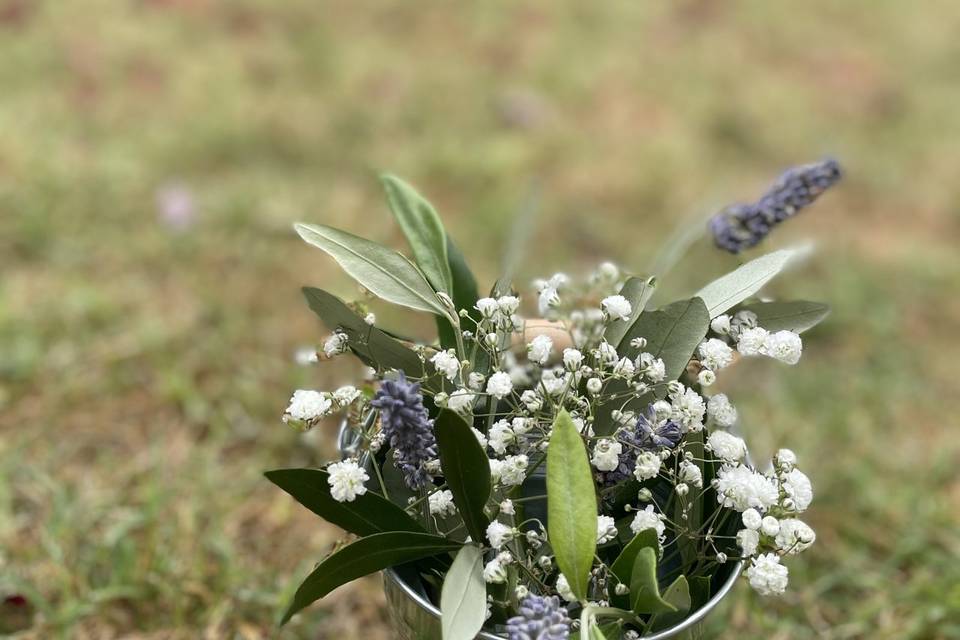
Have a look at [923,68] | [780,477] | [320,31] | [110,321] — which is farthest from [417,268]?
[923,68]

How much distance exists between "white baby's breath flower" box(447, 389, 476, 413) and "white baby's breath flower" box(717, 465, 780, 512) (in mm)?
192

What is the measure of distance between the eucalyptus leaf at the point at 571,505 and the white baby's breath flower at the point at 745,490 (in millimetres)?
103

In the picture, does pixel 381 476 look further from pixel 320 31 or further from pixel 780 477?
pixel 320 31

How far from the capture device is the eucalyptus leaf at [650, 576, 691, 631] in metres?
0.62

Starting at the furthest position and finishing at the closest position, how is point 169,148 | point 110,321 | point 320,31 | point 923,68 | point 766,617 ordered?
point 923,68 < point 320,31 < point 169,148 < point 110,321 < point 766,617

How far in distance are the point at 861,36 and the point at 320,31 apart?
1.83m

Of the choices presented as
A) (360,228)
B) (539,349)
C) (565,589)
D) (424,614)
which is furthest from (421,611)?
(360,228)

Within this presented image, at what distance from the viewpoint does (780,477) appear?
2.22 feet

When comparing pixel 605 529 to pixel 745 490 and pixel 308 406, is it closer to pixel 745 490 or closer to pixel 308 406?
pixel 745 490

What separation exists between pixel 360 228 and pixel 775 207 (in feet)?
4.01

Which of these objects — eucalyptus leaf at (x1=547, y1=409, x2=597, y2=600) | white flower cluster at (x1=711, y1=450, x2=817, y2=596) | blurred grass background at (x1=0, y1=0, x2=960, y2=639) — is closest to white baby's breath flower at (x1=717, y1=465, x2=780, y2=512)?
white flower cluster at (x1=711, y1=450, x2=817, y2=596)

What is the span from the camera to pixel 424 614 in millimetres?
659

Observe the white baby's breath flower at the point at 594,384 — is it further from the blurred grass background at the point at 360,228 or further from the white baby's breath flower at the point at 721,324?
the blurred grass background at the point at 360,228

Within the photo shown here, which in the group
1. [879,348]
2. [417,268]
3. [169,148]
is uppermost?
[417,268]
